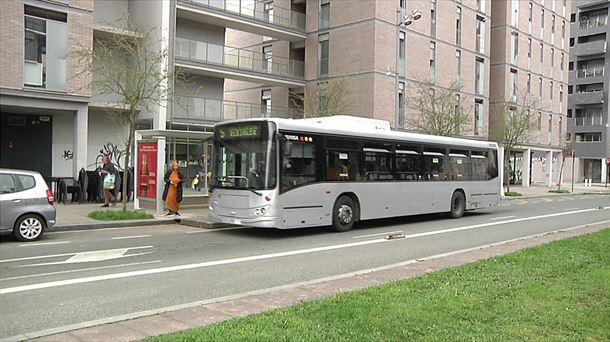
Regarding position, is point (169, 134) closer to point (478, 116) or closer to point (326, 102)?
point (326, 102)

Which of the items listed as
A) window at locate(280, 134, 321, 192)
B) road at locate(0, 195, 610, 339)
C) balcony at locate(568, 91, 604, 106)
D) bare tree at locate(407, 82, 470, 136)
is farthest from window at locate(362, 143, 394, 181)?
balcony at locate(568, 91, 604, 106)

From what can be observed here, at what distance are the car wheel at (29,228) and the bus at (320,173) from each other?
413 centimetres

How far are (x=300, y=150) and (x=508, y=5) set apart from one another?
4324 centimetres

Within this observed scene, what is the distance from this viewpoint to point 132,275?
8.20 metres

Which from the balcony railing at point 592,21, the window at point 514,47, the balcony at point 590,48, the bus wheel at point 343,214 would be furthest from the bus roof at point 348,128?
the balcony railing at point 592,21

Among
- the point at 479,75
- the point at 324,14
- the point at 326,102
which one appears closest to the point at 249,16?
the point at 324,14

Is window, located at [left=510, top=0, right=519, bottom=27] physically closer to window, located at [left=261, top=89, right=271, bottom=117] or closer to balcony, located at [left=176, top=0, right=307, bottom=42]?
balcony, located at [left=176, top=0, right=307, bottom=42]

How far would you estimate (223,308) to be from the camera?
19.1ft

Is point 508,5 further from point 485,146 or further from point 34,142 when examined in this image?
point 34,142

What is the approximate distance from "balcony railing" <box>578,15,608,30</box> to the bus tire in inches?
2720

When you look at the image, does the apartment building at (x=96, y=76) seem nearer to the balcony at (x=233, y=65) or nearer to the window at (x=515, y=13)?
the balcony at (x=233, y=65)

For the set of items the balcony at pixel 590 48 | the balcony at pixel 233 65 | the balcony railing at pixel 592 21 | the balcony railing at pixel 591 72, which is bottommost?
the balcony at pixel 233 65

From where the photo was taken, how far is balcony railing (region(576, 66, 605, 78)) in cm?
7394

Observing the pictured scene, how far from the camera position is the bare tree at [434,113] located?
29.6 metres
